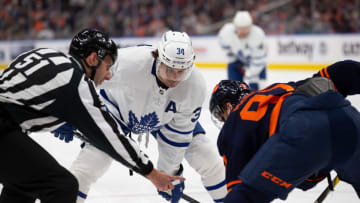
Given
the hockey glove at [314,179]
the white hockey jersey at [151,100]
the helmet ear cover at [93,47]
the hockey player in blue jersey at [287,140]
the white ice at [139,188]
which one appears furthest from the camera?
the white ice at [139,188]

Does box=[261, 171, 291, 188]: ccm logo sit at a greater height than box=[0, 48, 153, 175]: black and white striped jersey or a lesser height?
lesser

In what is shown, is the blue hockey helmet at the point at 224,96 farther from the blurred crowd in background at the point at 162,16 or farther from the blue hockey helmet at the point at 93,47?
the blurred crowd in background at the point at 162,16

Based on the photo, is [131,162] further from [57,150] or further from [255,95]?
[57,150]

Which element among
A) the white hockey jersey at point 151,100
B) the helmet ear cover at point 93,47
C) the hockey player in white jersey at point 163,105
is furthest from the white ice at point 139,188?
the helmet ear cover at point 93,47

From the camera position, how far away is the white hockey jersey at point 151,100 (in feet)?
8.21

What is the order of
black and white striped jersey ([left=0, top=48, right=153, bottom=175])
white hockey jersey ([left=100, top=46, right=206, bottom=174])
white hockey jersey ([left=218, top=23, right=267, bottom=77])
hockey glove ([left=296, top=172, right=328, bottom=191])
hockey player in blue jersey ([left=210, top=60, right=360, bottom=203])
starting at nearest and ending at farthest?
hockey player in blue jersey ([left=210, top=60, right=360, bottom=203]), black and white striped jersey ([left=0, top=48, right=153, bottom=175]), hockey glove ([left=296, top=172, right=328, bottom=191]), white hockey jersey ([left=100, top=46, right=206, bottom=174]), white hockey jersey ([left=218, top=23, right=267, bottom=77])

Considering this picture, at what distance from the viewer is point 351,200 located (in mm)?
2898

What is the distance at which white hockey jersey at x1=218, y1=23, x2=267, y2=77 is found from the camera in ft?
20.5

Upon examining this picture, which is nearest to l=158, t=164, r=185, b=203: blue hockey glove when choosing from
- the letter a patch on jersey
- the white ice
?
the white ice

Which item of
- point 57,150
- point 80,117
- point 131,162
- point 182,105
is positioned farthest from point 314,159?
point 57,150

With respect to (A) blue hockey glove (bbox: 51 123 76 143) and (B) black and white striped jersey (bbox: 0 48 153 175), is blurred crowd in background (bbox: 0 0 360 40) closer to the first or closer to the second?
(A) blue hockey glove (bbox: 51 123 76 143)

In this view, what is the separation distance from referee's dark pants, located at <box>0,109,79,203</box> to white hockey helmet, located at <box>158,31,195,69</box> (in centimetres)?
82

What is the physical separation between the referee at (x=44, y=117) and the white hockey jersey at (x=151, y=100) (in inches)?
27.5

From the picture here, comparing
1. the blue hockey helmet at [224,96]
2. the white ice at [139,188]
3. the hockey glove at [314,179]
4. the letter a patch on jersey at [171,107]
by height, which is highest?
the blue hockey helmet at [224,96]
